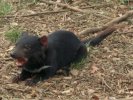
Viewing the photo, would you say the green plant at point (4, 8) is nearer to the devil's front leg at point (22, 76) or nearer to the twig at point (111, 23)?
the twig at point (111, 23)

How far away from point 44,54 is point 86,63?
0.83 metres

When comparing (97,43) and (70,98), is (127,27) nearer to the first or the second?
(97,43)

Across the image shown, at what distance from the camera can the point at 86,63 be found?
6777 mm

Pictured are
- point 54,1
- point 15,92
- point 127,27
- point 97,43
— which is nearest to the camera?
point 15,92

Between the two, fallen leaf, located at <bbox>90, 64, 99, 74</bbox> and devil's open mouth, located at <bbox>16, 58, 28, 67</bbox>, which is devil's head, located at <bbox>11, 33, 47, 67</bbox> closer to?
devil's open mouth, located at <bbox>16, 58, 28, 67</bbox>

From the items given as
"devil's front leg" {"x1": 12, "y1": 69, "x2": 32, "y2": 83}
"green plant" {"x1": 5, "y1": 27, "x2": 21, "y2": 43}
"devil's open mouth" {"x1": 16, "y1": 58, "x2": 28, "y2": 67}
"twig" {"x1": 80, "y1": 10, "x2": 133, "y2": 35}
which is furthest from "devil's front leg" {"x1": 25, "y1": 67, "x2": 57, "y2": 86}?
"twig" {"x1": 80, "y1": 10, "x2": 133, "y2": 35}

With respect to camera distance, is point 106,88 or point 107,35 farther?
point 107,35

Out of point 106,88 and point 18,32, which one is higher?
point 18,32

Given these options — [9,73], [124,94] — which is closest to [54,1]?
[9,73]

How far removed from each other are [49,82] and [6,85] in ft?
1.73

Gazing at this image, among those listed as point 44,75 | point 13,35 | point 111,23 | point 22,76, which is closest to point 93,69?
point 44,75

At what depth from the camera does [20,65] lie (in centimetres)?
596

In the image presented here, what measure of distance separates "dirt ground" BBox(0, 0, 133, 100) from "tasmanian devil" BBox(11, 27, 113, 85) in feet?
0.44

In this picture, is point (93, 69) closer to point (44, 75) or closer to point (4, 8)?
point (44, 75)
